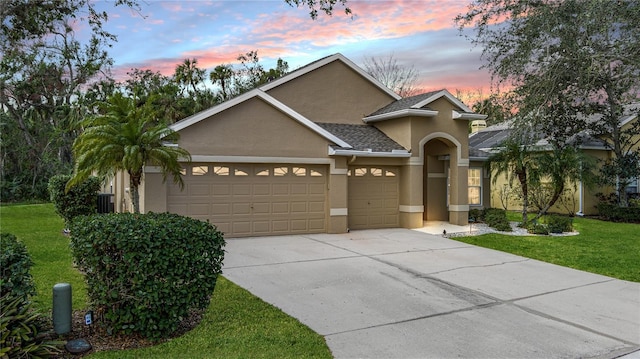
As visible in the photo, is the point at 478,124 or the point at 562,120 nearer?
the point at 562,120

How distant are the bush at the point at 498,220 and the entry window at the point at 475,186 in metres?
2.38

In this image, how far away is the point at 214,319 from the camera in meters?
5.88

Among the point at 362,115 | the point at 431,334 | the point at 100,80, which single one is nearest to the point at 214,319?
the point at 431,334

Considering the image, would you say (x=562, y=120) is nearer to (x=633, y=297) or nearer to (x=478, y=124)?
(x=478, y=124)

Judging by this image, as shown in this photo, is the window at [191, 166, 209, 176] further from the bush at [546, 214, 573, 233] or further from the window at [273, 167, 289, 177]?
the bush at [546, 214, 573, 233]

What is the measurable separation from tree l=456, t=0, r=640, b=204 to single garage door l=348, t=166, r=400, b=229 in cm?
662

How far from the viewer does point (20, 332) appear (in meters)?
4.28

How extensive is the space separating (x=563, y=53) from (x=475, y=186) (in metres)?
6.19

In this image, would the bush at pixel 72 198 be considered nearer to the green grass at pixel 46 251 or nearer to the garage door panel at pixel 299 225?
the green grass at pixel 46 251

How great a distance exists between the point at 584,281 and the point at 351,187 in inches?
305

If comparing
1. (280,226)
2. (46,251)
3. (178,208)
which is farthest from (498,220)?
(46,251)

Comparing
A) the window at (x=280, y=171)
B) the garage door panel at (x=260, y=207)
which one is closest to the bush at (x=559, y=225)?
the window at (x=280, y=171)

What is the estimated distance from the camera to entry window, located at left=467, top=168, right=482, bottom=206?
1895 centimetres

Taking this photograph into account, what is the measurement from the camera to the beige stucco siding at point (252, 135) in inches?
485
